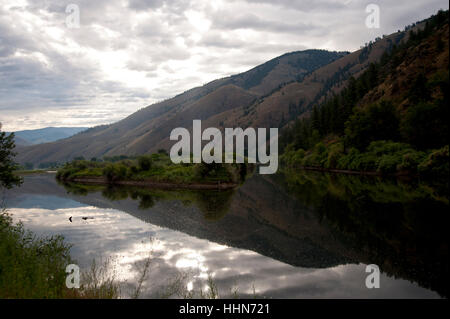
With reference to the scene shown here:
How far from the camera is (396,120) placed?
3167 inches

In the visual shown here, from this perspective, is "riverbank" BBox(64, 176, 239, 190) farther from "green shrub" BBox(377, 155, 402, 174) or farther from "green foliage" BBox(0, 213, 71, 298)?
"green foliage" BBox(0, 213, 71, 298)

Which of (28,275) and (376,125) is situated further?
(376,125)

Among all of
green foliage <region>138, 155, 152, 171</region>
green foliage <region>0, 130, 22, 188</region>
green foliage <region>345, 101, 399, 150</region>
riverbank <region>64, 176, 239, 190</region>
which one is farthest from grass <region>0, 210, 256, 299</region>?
green foliage <region>345, 101, 399, 150</region>

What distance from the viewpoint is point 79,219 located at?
124 ft

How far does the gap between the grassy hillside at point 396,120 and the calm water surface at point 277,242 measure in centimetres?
2087

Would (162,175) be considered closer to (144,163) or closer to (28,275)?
(144,163)

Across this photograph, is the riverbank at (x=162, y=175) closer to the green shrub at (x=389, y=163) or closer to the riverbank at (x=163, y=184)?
the riverbank at (x=163, y=184)

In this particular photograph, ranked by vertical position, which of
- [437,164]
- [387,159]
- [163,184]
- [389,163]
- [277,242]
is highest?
[387,159]

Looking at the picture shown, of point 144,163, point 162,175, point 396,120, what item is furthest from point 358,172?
point 144,163

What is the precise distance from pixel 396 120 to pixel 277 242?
70060mm

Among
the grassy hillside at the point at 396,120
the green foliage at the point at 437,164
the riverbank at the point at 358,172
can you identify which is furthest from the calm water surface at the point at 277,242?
the grassy hillside at the point at 396,120
